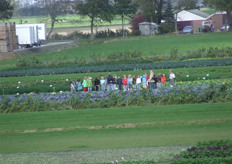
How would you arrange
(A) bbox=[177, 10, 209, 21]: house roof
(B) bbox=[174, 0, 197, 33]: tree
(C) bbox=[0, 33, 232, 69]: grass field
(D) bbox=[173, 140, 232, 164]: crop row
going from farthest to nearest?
(A) bbox=[177, 10, 209, 21]: house roof → (B) bbox=[174, 0, 197, 33]: tree → (C) bbox=[0, 33, 232, 69]: grass field → (D) bbox=[173, 140, 232, 164]: crop row

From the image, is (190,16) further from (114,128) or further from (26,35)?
(114,128)

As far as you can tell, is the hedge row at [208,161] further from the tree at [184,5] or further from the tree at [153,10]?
the tree at [184,5]

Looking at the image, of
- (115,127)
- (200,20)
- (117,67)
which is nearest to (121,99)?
(115,127)

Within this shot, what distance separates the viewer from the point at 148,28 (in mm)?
86938

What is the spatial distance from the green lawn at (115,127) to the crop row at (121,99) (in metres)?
1.27

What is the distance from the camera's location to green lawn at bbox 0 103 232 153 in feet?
55.0

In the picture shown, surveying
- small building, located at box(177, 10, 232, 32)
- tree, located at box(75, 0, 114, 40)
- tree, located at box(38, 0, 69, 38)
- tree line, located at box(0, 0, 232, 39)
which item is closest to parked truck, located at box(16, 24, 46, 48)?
tree line, located at box(0, 0, 232, 39)

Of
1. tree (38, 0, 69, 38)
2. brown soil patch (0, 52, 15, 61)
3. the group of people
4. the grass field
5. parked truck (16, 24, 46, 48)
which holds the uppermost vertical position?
tree (38, 0, 69, 38)

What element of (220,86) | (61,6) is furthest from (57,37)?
(220,86)

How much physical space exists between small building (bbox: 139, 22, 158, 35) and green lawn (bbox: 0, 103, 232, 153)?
214 ft

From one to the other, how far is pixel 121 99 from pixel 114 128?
5187 millimetres

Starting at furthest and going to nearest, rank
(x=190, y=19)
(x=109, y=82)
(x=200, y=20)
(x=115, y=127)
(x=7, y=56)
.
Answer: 1. (x=190, y=19)
2. (x=200, y=20)
3. (x=7, y=56)
4. (x=109, y=82)
5. (x=115, y=127)

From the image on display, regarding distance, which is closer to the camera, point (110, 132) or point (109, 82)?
point (110, 132)

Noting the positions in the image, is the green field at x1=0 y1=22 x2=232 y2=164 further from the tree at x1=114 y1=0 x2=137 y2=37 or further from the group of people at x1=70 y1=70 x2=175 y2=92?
the tree at x1=114 y1=0 x2=137 y2=37
